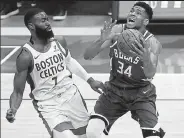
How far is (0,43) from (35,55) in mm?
4623

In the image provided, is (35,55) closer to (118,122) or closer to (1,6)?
(118,122)

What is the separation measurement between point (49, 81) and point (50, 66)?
0.34ft

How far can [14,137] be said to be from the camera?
391 centimetres

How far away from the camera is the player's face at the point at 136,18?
2660mm

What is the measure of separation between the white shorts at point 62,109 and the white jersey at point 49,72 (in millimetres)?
44

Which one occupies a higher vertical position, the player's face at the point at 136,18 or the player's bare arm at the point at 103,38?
the player's face at the point at 136,18

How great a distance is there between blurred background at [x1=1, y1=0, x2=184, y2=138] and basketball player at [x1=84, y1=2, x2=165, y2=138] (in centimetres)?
31

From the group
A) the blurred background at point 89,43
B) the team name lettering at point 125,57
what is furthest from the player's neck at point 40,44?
the team name lettering at point 125,57

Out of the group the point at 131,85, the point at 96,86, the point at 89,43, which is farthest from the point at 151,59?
the point at 89,43

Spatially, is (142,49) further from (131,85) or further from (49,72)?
(49,72)

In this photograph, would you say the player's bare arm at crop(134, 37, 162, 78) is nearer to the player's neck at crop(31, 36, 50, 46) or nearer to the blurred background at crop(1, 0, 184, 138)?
the blurred background at crop(1, 0, 184, 138)

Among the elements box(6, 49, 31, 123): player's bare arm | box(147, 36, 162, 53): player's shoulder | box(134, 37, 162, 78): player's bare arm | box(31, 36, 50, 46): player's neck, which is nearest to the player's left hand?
box(134, 37, 162, 78): player's bare arm

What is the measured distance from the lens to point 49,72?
2928 millimetres

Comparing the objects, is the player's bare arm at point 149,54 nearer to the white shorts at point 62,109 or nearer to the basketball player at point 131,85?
the basketball player at point 131,85
